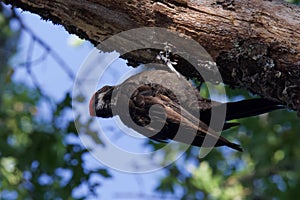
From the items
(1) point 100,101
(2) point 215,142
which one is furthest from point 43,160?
(2) point 215,142

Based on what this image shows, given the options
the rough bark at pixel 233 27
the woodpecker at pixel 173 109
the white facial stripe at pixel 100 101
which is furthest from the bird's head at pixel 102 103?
the rough bark at pixel 233 27

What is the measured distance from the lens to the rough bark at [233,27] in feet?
10.1

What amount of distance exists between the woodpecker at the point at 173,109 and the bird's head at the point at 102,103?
17 centimetres

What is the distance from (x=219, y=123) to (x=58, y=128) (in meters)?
2.01

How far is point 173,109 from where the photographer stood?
3352 mm

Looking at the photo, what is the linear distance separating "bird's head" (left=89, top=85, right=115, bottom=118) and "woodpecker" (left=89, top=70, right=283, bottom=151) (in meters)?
0.17

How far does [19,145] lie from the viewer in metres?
5.81

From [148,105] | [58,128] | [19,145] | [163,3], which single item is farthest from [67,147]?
[163,3]

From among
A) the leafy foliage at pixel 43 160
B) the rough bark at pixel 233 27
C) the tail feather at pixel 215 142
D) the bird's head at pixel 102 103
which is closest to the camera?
the rough bark at pixel 233 27

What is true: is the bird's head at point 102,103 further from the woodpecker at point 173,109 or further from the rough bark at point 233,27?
the rough bark at point 233,27

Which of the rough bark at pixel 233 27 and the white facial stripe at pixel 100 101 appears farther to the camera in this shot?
the white facial stripe at pixel 100 101

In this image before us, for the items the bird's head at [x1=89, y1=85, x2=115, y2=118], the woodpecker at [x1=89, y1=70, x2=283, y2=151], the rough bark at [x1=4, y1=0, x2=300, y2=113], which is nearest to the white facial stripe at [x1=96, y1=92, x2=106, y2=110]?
the bird's head at [x1=89, y1=85, x2=115, y2=118]

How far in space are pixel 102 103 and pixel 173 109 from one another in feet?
2.27

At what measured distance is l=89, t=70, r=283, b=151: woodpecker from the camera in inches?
129
